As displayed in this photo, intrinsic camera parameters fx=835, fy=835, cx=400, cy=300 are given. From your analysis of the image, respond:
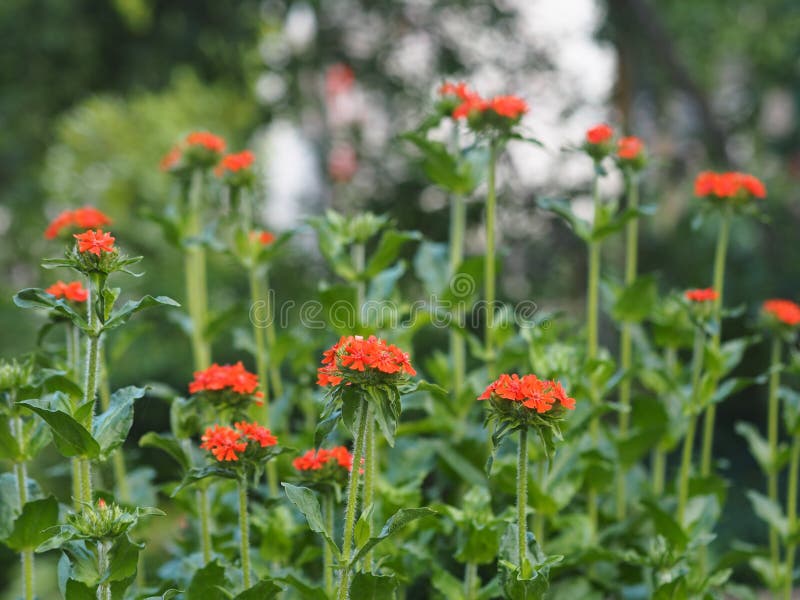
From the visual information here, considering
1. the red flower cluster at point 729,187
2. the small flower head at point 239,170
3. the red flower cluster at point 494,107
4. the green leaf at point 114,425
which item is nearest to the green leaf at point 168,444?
the green leaf at point 114,425

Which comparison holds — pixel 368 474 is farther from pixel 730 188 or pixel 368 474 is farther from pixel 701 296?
pixel 730 188

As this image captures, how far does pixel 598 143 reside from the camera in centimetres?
164

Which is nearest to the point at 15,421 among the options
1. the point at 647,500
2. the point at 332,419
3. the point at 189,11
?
the point at 332,419

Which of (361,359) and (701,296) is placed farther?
(701,296)

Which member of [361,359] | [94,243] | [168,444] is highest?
[94,243]

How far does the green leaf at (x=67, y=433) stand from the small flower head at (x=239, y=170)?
720 mm

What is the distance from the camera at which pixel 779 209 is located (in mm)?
3186

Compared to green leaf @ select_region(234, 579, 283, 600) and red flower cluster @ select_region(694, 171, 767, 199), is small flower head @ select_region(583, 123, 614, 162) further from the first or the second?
green leaf @ select_region(234, 579, 283, 600)

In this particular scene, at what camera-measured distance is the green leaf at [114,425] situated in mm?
1184

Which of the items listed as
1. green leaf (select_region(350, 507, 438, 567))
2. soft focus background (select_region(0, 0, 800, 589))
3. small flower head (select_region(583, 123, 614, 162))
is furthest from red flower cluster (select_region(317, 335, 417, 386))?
soft focus background (select_region(0, 0, 800, 589))

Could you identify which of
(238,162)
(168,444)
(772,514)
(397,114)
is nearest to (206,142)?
(238,162)

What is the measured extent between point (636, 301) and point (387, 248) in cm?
55

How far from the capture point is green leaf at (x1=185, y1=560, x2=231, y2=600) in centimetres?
120

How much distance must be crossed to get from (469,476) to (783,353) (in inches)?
88.6
